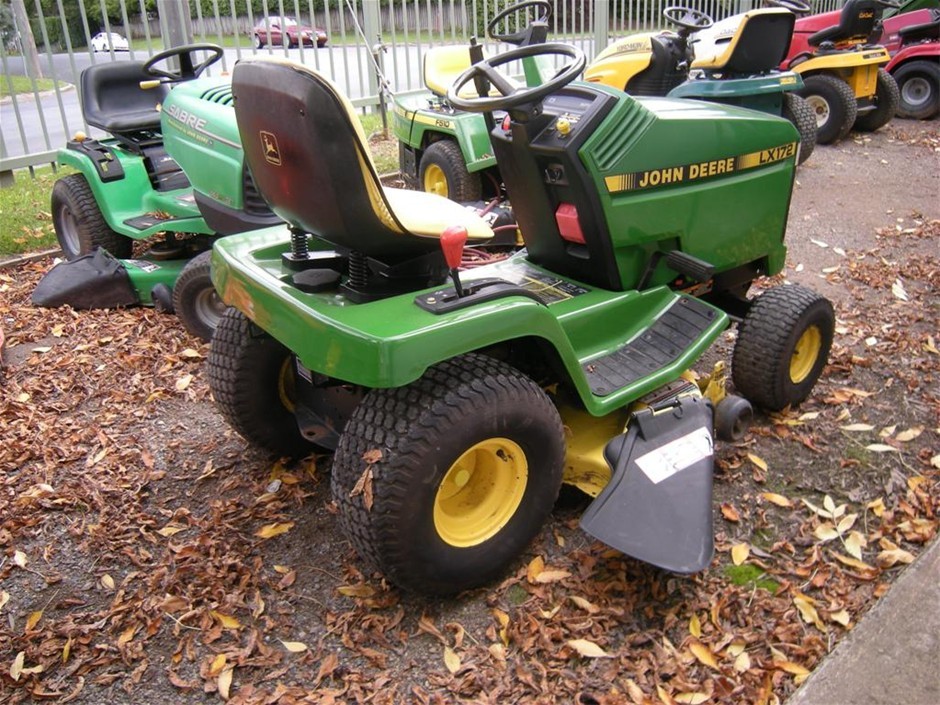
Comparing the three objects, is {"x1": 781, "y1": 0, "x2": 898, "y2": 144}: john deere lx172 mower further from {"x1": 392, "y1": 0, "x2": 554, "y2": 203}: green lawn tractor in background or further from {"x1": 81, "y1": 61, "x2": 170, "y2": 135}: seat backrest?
{"x1": 81, "y1": 61, "x2": 170, "y2": 135}: seat backrest

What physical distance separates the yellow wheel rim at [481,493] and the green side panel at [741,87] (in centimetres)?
474

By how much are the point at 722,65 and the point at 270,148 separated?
16.9ft

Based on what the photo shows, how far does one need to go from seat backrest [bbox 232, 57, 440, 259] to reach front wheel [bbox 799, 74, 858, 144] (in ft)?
20.8

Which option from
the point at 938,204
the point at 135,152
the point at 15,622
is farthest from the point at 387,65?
the point at 15,622

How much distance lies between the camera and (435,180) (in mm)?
5691

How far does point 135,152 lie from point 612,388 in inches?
130

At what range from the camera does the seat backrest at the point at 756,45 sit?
20.2ft

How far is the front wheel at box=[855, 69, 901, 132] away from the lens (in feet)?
25.9

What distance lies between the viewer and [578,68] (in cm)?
246

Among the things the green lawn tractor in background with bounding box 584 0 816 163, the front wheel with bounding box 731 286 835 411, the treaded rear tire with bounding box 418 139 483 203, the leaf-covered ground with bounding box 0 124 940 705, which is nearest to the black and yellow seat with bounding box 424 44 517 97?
the treaded rear tire with bounding box 418 139 483 203

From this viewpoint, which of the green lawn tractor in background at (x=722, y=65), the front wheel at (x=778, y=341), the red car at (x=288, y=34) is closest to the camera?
the front wheel at (x=778, y=341)

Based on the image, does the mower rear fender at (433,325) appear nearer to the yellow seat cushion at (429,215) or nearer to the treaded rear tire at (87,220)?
the yellow seat cushion at (429,215)

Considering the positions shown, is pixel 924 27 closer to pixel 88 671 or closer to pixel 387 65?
pixel 387 65

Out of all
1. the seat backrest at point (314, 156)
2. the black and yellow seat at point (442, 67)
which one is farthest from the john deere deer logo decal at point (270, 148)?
the black and yellow seat at point (442, 67)
